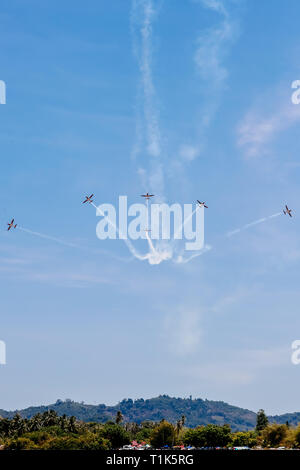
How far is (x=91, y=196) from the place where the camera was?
13262cm
